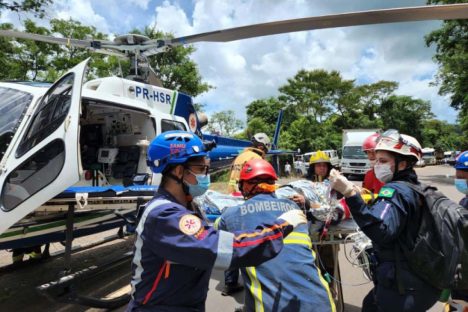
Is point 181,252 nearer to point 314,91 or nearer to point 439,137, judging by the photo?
point 314,91

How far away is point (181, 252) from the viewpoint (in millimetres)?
1519

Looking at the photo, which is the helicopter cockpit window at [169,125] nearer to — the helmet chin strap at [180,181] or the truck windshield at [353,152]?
the helmet chin strap at [180,181]

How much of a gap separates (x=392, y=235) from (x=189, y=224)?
122 centimetres

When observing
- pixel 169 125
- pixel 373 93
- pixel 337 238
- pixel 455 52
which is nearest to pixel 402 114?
pixel 373 93

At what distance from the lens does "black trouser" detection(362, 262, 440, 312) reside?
2.05 metres

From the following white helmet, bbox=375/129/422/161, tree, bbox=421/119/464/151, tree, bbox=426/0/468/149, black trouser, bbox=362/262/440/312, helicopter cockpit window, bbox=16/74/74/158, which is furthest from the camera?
tree, bbox=421/119/464/151

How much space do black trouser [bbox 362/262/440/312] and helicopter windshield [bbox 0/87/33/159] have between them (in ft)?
11.6

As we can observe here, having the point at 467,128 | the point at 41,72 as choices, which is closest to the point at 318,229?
the point at 41,72

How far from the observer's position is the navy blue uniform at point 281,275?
1.99 m

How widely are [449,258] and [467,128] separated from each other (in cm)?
2835

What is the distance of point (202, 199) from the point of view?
156 inches

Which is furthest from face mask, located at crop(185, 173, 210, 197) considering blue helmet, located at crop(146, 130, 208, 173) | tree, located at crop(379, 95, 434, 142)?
tree, located at crop(379, 95, 434, 142)

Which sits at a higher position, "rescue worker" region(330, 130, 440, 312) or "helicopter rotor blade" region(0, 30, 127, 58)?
"helicopter rotor blade" region(0, 30, 127, 58)

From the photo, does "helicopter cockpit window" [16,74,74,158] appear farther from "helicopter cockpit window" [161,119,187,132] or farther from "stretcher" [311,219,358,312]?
"stretcher" [311,219,358,312]
